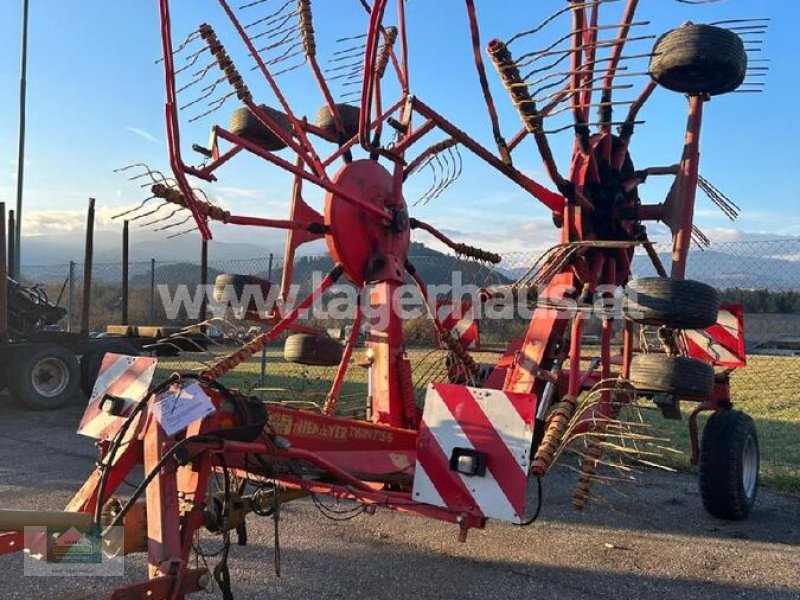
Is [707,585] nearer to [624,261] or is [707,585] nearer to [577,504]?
[577,504]

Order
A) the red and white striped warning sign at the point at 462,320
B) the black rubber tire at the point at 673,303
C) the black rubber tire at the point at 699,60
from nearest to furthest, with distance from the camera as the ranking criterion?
1. the black rubber tire at the point at 673,303
2. the black rubber tire at the point at 699,60
3. the red and white striped warning sign at the point at 462,320

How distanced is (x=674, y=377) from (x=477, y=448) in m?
1.04

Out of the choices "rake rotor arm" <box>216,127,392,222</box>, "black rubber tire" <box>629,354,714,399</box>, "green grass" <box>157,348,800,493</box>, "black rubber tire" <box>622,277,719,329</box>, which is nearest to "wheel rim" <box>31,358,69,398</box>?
"green grass" <box>157,348,800,493</box>

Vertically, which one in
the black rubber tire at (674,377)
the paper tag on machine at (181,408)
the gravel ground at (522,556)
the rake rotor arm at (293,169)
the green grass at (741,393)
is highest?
the rake rotor arm at (293,169)

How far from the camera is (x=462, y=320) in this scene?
6062 mm

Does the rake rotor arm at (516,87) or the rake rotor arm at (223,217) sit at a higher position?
the rake rotor arm at (516,87)

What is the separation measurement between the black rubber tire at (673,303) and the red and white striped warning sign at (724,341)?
2.32 meters

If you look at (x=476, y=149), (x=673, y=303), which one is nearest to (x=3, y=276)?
(x=476, y=149)

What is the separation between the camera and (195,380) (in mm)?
3318

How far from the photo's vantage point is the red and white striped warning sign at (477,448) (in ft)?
11.6

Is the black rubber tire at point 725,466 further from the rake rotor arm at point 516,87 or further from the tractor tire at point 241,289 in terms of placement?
the tractor tire at point 241,289

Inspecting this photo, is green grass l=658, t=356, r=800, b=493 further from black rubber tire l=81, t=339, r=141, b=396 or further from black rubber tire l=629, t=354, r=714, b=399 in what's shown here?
black rubber tire l=81, t=339, r=141, b=396

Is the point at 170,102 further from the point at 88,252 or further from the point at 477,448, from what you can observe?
the point at 88,252

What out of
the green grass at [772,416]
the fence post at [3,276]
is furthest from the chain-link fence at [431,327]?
the fence post at [3,276]
